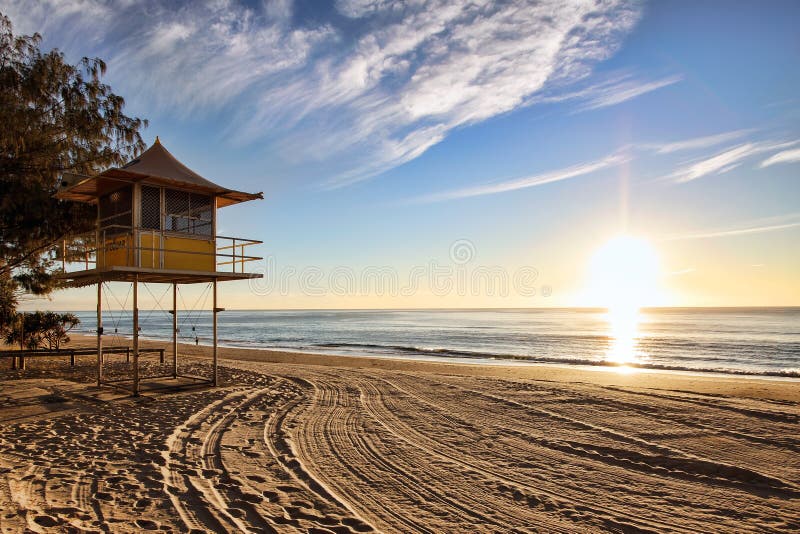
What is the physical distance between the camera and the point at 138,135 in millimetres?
16250

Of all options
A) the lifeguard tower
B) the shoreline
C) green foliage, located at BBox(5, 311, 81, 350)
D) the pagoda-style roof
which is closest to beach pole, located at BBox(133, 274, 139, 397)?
the lifeguard tower

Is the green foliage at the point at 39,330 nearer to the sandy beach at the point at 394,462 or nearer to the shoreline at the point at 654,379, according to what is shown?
the shoreline at the point at 654,379

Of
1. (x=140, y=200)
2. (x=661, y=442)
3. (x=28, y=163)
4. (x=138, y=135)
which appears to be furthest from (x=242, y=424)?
(x=138, y=135)

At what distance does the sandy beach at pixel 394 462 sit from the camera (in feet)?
17.0

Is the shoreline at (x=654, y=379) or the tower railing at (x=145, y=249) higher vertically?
the tower railing at (x=145, y=249)

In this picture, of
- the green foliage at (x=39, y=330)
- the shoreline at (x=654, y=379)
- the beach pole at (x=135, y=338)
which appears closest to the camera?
the beach pole at (x=135, y=338)

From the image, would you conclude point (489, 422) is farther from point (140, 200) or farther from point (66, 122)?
point (66, 122)

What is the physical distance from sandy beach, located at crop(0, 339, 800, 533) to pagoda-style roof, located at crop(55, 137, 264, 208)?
203 inches

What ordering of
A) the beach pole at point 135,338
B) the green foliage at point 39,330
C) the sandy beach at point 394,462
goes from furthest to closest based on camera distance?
1. the green foliage at point 39,330
2. the beach pole at point 135,338
3. the sandy beach at point 394,462

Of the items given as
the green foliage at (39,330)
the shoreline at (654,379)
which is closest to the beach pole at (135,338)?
the shoreline at (654,379)

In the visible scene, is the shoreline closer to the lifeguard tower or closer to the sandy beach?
the sandy beach

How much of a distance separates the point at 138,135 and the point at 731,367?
91.2ft

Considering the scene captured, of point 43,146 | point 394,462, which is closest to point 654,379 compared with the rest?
point 394,462

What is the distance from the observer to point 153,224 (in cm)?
1233
